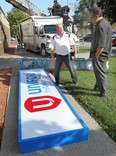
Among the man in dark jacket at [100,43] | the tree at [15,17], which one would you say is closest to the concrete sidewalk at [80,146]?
the man in dark jacket at [100,43]

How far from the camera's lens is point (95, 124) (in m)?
4.01

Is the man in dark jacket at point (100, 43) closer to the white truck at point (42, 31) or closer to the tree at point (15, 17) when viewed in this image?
the white truck at point (42, 31)

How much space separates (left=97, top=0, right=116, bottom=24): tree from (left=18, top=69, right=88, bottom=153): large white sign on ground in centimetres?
588

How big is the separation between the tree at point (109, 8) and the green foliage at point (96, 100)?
371 centimetres

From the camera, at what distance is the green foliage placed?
4.02 m

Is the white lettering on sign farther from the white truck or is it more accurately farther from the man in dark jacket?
the white truck

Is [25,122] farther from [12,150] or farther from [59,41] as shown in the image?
[59,41]

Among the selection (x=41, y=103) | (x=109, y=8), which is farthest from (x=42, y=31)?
(x=41, y=103)

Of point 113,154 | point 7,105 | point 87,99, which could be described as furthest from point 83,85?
point 113,154

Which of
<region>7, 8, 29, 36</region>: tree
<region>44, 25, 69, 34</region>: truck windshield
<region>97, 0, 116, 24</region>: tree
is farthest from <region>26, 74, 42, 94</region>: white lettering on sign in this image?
<region>7, 8, 29, 36</region>: tree

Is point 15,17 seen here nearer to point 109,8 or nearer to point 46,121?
point 109,8

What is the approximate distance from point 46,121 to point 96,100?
5.53 ft

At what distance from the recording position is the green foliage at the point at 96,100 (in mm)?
4016

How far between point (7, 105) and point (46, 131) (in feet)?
6.64
